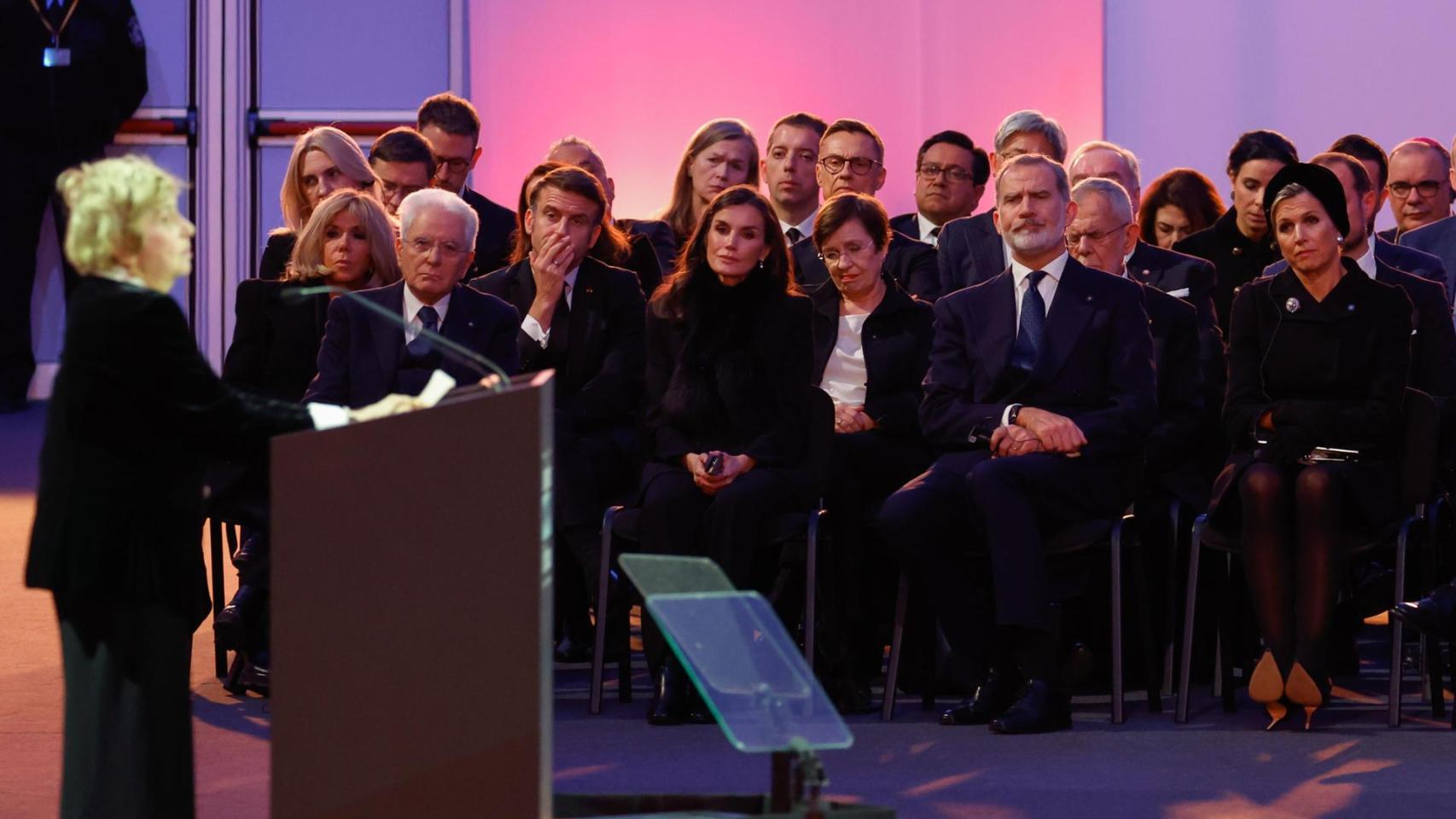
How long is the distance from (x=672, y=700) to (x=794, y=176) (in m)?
2.17

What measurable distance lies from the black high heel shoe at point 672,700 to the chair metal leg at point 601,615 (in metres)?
0.20

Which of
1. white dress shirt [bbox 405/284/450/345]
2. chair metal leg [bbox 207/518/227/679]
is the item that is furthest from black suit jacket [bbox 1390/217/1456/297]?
chair metal leg [bbox 207/518/227/679]

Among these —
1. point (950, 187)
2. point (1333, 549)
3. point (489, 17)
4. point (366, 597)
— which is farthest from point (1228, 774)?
point (489, 17)

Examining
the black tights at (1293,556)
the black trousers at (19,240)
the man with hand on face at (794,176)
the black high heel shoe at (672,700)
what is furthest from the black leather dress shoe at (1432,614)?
the black trousers at (19,240)

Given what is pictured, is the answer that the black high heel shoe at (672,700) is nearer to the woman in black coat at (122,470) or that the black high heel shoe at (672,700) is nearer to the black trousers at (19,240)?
the woman in black coat at (122,470)

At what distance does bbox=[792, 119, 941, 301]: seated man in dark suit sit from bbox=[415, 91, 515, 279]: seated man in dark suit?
1063 millimetres

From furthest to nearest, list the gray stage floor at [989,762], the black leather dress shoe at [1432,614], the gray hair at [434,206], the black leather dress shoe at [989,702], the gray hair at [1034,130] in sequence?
the gray hair at [1034,130], the gray hair at [434,206], the black leather dress shoe at [989,702], the black leather dress shoe at [1432,614], the gray stage floor at [989,762]

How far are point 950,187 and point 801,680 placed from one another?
4.23 meters

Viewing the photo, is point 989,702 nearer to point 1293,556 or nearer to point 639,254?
point 1293,556

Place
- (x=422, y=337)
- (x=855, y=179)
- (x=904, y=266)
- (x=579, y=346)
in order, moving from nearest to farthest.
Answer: (x=422, y=337) < (x=579, y=346) < (x=904, y=266) < (x=855, y=179)

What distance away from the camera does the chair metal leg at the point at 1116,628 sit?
4.98 m

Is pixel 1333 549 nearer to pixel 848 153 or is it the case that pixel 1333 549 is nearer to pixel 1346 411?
pixel 1346 411

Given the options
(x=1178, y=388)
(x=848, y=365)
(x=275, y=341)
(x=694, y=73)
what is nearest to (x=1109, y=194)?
(x=1178, y=388)

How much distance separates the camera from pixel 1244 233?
6.21 meters
